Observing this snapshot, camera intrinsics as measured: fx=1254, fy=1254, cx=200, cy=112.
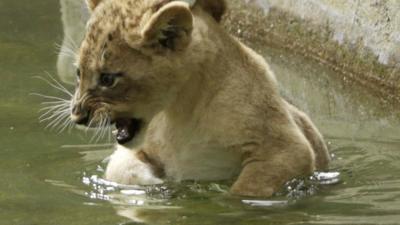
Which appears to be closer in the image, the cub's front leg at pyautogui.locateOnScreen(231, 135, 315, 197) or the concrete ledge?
the cub's front leg at pyautogui.locateOnScreen(231, 135, 315, 197)

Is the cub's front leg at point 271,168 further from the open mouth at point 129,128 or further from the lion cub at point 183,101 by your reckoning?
the open mouth at point 129,128

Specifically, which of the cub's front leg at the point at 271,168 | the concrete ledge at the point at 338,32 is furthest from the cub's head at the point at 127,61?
the concrete ledge at the point at 338,32

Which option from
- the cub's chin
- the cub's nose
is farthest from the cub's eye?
the cub's chin

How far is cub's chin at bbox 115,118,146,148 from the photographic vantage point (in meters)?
6.64

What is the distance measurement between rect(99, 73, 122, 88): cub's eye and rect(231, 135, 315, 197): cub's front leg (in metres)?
0.81

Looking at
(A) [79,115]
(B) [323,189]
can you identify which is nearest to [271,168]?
(B) [323,189]

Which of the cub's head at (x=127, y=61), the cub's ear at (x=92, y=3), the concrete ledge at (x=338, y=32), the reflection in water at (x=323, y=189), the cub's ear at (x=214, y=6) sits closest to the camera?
the reflection in water at (x=323, y=189)

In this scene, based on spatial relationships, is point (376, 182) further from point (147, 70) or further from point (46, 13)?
point (46, 13)

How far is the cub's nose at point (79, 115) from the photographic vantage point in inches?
254

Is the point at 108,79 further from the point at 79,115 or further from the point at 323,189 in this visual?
the point at 323,189

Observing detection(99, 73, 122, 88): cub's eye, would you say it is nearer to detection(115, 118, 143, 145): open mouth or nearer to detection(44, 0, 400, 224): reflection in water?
detection(115, 118, 143, 145): open mouth

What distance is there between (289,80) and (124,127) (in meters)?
3.19

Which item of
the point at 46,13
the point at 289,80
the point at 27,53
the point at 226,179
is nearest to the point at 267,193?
the point at 226,179

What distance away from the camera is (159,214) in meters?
6.16
